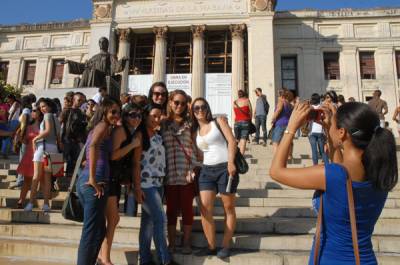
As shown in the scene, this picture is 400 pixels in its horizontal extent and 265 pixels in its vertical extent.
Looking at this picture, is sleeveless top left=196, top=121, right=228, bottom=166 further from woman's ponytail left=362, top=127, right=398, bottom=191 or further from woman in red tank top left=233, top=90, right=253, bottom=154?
woman in red tank top left=233, top=90, right=253, bottom=154

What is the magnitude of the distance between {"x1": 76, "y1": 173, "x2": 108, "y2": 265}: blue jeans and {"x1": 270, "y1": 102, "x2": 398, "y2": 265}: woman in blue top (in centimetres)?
199

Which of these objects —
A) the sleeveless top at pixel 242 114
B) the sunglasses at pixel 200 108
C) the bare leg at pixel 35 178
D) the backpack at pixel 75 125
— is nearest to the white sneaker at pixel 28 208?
the bare leg at pixel 35 178

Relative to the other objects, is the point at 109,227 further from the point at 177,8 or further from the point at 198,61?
the point at 177,8

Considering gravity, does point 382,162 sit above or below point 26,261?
above

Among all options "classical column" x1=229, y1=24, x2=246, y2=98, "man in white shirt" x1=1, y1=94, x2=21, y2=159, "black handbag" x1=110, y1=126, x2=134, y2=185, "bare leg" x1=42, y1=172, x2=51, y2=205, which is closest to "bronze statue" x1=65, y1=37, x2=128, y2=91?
"man in white shirt" x1=1, y1=94, x2=21, y2=159

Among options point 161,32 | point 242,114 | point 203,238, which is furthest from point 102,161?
point 161,32

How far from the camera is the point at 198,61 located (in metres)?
25.1

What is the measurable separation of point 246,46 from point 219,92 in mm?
4916

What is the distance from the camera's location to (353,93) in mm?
26234

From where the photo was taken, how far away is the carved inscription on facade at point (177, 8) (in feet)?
83.4

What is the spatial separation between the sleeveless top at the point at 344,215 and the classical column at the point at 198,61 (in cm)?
2283

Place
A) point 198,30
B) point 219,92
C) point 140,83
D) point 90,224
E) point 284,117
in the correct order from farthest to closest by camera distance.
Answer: point 140,83, point 198,30, point 219,92, point 284,117, point 90,224

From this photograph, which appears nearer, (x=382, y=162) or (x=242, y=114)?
(x=382, y=162)

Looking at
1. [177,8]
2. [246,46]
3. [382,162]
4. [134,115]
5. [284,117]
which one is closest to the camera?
[382,162]
